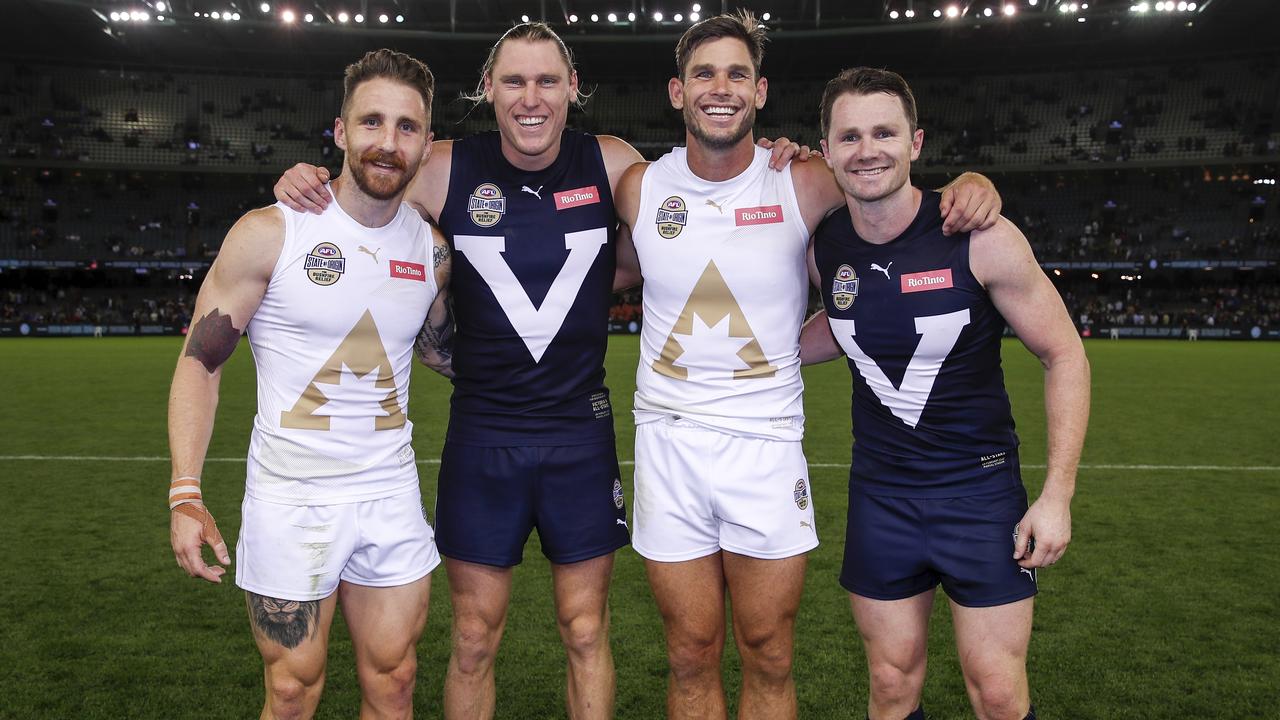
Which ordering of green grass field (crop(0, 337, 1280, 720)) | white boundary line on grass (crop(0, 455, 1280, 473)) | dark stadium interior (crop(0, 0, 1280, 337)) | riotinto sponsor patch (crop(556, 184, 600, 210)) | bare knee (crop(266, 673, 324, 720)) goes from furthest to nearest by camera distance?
dark stadium interior (crop(0, 0, 1280, 337)) < white boundary line on grass (crop(0, 455, 1280, 473)) < green grass field (crop(0, 337, 1280, 720)) < riotinto sponsor patch (crop(556, 184, 600, 210)) < bare knee (crop(266, 673, 324, 720))

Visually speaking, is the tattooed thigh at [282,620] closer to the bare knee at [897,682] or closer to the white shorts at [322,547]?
the white shorts at [322,547]

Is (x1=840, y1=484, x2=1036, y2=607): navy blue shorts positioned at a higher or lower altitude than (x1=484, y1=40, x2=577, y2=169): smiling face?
lower

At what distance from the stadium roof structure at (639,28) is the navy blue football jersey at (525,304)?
1327 inches

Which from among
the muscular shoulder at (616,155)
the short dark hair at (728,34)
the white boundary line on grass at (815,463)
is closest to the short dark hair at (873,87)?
the short dark hair at (728,34)

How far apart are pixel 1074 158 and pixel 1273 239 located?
30.2 ft

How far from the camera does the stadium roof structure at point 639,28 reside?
124ft

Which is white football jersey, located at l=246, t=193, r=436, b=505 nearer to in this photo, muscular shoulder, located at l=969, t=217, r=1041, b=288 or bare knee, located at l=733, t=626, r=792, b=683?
bare knee, located at l=733, t=626, r=792, b=683

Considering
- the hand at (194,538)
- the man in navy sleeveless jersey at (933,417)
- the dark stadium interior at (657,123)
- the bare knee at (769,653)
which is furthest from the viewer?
the dark stadium interior at (657,123)

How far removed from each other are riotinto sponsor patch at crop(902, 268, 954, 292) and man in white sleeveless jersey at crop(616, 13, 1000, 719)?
1.59ft

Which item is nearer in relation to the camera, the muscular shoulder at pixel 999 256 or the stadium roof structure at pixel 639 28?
the muscular shoulder at pixel 999 256

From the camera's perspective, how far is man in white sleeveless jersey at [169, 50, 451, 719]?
10.9ft

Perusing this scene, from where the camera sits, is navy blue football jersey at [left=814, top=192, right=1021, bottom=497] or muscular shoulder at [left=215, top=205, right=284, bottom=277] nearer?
muscular shoulder at [left=215, top=205, right=284, bottom=277]

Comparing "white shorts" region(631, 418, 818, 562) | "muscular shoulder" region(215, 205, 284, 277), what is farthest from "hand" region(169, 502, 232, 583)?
"white shorts" region(631, 418, 818, 562)

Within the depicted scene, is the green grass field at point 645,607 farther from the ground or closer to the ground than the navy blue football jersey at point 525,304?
closer to the ground
